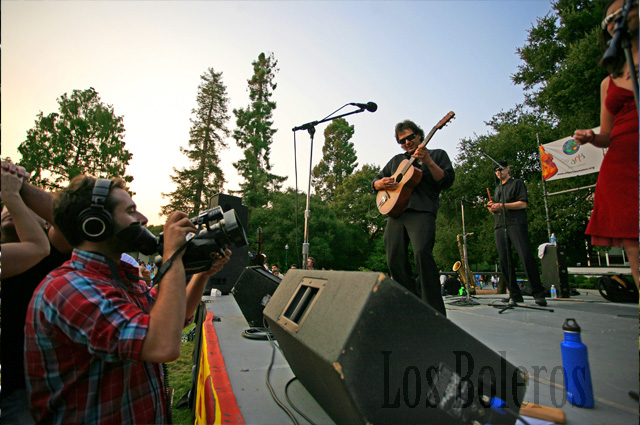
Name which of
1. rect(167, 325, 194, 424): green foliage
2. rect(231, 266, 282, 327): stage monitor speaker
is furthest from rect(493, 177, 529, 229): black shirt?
rect(167, 325, 194, 424): green foliage

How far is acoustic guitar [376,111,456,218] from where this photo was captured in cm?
251

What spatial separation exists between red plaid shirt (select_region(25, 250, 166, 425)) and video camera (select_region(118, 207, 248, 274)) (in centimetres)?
23

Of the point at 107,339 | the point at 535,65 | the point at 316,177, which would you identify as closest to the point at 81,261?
the point at 107,339

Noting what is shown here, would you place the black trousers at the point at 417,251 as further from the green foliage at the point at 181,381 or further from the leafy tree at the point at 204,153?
the leafy tree at the point at 204,153

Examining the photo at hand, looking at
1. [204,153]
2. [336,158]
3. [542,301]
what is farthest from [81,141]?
[336,158]

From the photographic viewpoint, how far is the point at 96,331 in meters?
1.00

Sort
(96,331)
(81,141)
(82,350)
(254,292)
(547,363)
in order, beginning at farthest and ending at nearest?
(81,141) < (254,292) < (547,363) < (82,350) < (96,331)

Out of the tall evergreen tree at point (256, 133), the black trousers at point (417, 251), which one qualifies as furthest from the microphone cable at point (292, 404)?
the tall evergreen tree at point (256, 133)

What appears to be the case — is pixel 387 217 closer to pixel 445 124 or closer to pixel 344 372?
pixel 445 124

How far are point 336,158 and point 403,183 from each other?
38.9 meters

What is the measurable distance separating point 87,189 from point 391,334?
4.51 ft

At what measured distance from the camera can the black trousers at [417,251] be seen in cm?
227

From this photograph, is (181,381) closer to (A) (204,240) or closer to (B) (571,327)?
(A) (204,240)

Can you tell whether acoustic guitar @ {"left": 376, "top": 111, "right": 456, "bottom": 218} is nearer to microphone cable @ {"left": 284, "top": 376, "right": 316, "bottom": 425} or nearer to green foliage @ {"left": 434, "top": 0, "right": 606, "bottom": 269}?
green foliage @ {"left": 434, "top": 0, "right": 606, "bottom": 269}
